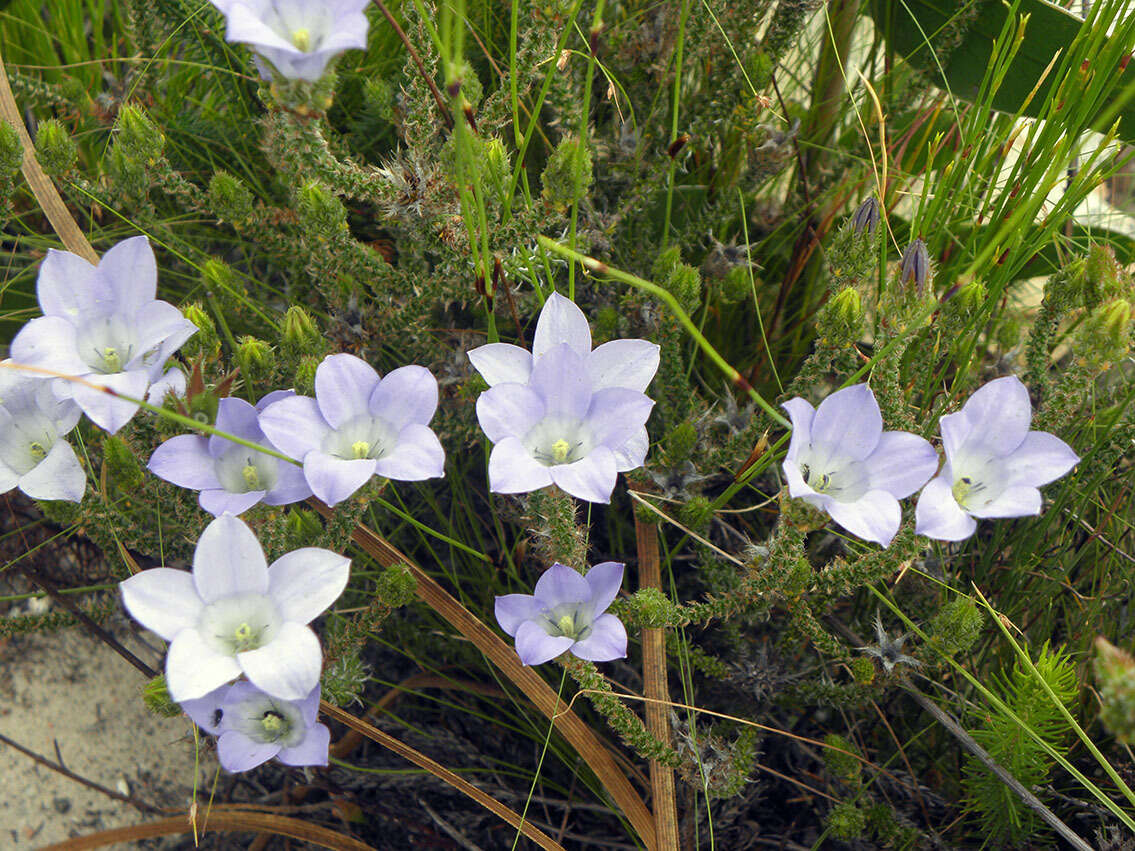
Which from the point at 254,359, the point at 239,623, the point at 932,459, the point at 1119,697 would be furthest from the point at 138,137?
the point at 1119,697

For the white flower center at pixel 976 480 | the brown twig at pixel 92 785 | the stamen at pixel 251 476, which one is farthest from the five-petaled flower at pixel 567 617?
the brown twig at pixel 92 785

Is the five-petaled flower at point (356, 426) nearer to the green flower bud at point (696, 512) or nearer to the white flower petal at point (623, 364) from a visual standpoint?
the white flower petal at point (623, 364)

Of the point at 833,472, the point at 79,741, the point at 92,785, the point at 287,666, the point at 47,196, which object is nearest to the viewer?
the point at 287,666

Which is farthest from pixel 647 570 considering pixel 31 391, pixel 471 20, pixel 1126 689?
pixel 471 20

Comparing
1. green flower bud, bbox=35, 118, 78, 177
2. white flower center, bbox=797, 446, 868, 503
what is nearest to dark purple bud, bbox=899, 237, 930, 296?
white flower center, bbox=797, 446, 868, 503

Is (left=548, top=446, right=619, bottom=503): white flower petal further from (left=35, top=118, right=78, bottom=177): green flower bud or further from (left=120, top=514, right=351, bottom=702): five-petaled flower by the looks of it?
(left=35, top=118, right=78, bottom=177): green flower bud

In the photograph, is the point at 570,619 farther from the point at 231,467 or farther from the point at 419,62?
the point at 419,62
